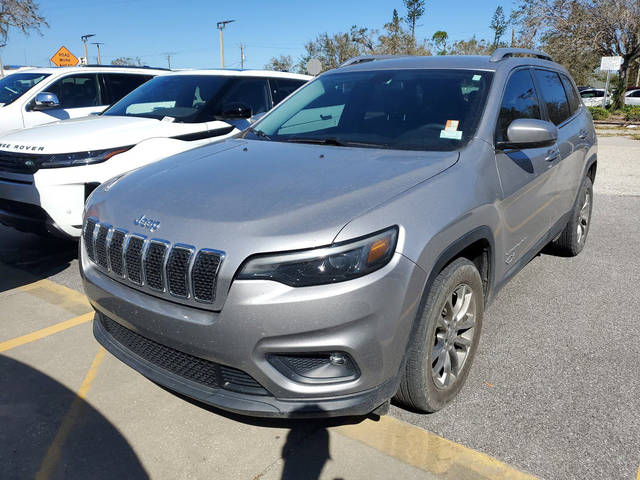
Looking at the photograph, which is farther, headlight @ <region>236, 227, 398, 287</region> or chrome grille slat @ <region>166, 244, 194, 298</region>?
chrome grille slat @ <region>166, 244, 194, 298</region>

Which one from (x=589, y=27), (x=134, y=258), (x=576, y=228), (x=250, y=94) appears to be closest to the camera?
(x=134, y=258)

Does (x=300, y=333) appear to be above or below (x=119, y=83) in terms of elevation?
below

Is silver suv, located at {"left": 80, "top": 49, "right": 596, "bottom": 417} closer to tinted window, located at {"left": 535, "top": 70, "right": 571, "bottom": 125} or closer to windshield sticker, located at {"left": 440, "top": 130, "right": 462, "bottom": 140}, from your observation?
windshield sticker, located at {"left": 440, "top": 130, "right": 462, "bottom": 140}

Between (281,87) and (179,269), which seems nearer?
(179,269)

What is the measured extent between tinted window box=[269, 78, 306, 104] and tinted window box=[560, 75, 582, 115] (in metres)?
3.02

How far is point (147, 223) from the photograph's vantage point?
233 cm

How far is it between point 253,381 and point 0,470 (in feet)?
4.11

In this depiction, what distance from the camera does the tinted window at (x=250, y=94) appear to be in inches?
224

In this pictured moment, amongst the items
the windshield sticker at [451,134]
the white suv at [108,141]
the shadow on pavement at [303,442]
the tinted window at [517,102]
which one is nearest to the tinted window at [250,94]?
the white suv at [108,141]

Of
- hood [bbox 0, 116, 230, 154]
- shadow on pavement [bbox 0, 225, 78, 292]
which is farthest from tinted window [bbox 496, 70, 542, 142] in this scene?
shadow on pavement [bbox 0, 225, 78, 292]

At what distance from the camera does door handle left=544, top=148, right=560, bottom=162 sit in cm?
358

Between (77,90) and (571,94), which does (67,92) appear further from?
(571,94)

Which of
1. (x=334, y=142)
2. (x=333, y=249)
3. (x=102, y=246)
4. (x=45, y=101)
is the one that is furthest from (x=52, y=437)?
(x=45, y=101)

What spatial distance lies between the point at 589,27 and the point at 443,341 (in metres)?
32.9
